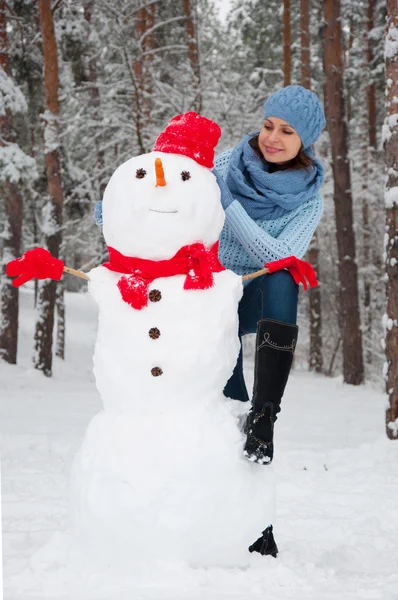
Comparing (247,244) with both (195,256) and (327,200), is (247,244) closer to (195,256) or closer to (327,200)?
(195,256)

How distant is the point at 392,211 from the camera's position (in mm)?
5766

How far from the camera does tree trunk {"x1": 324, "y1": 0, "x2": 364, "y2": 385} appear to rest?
1023 cm

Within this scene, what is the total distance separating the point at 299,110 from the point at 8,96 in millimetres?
7575

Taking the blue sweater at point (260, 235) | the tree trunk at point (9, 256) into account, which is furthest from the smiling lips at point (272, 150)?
the tree trunk at point (9, 256)

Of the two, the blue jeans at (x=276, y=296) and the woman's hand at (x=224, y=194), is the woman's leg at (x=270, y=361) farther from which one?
the woman's hand at (x=224, y=194)

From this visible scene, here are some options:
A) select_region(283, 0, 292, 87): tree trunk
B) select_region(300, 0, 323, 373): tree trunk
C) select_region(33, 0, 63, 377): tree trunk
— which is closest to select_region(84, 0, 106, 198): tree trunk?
select_region(33, 0, 63, 377): tree trunk

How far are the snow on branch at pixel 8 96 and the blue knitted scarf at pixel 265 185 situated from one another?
7384 mm

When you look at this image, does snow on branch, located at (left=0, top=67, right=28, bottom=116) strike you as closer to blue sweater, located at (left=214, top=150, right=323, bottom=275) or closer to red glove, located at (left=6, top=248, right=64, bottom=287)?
blue sweater, located at (left=214, top=150, right=323, bottom=275)

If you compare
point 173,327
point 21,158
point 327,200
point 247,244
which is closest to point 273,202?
point 247,244

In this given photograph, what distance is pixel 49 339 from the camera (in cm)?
1009

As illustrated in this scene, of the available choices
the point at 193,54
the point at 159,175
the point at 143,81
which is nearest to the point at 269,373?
the point at 159,175

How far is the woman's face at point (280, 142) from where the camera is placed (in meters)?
3.04

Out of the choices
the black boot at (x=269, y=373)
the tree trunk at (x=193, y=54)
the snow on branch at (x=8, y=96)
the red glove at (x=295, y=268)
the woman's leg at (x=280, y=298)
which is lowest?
the black boot at (x=269, y=373)

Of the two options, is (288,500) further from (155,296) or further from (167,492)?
(155,296)
